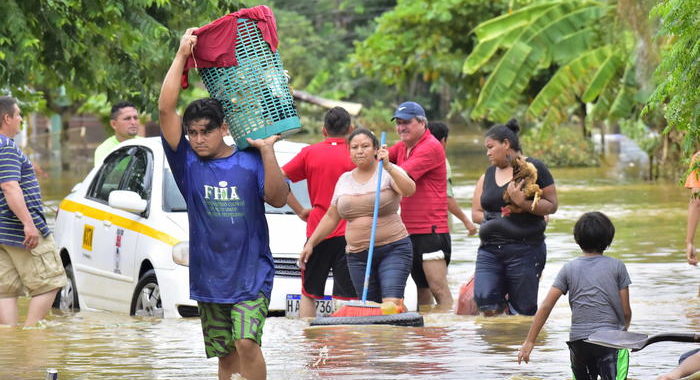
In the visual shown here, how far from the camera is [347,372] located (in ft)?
26.4

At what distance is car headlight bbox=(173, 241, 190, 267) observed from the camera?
10008 mm

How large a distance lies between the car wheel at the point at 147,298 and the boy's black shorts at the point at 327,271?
1.15 m

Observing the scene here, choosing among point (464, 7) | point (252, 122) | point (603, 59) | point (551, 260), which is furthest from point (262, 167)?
point (464, 7)

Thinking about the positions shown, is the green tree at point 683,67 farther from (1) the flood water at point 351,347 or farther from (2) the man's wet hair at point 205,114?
(2) the man's wet hair at point 205,114

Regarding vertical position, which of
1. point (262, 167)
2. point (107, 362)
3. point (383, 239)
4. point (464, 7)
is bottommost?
point (107, 362)

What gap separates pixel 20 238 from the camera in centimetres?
980

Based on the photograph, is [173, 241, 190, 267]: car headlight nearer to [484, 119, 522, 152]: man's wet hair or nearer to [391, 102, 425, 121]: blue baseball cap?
[391, 102, 425, 121]: blue baseball cap

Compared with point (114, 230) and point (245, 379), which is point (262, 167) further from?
point (114, 230)

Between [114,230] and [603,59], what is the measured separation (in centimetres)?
1900

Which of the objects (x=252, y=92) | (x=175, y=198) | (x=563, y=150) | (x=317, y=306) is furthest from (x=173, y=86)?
(x=563, y=150)

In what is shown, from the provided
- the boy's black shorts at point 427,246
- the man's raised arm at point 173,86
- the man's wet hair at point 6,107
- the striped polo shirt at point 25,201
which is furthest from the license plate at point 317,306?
the man's raised arm at point 173,86

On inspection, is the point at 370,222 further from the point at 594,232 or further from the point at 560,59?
the point at 560,59

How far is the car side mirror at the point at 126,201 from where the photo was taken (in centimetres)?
1041

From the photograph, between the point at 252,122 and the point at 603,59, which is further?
the point at 603,59
